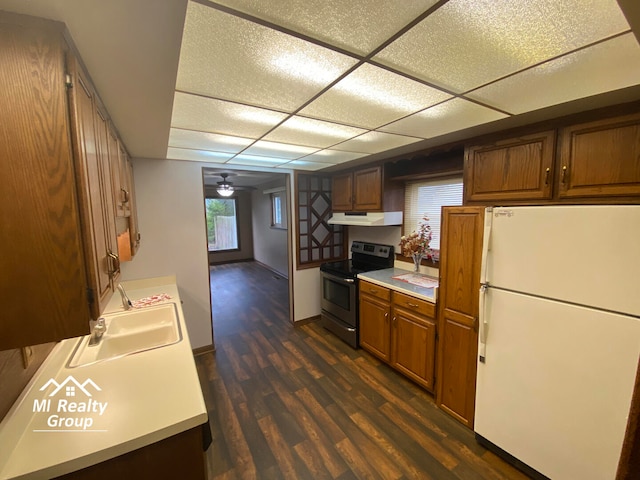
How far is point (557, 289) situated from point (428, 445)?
1.38m

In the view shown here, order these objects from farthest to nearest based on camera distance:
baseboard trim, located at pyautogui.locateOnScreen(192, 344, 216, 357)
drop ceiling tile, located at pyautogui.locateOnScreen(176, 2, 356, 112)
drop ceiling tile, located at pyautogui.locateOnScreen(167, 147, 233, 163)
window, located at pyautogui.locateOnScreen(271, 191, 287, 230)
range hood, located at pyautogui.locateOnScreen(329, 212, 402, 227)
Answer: window, located at pyautogui.locateOnScreen(271, 191, 287, 230), baseboard trim, located at pyautogui.locateOnScreen(192, 344, 216, 357), range hood, located at pyautogui.locateOnScreen(329, 212, 402, 227), drop ceiling tile, located at pyautogui.locateOnScreen(167, 147, 233, 163), drop ceiling tile, located at pyautogui.locateOnScreen(176, 2, 356, 112)

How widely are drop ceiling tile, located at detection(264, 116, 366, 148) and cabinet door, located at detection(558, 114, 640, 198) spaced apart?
1.25 m

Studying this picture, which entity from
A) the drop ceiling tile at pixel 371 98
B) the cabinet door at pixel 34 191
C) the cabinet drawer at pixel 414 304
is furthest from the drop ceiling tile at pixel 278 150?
the cabinet drawer at pixel 414 304

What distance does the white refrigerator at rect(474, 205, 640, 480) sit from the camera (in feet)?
4.21

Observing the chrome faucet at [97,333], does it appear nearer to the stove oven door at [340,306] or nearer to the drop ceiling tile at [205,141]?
the drop ceiling tile at [205,141]

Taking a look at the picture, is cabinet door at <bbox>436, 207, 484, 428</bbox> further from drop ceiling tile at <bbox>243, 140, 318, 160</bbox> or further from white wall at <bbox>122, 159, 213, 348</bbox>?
white wall at <bbox>122, 159, 213, 348</bbox>

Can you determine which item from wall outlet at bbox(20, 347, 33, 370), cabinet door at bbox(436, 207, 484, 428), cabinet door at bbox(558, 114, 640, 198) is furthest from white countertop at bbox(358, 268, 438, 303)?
wall outlet at bbox(20, 347, 33, 370)

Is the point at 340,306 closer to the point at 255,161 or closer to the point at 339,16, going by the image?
the point at 255,161

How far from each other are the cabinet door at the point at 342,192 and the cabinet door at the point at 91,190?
270 centimetres

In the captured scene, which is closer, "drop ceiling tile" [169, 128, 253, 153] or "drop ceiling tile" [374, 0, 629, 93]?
"drop ceiling tile" [374, 0, 629, 93]

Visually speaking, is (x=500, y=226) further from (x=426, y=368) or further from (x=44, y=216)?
(x=44, y=216)

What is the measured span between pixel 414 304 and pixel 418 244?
0.64 meters

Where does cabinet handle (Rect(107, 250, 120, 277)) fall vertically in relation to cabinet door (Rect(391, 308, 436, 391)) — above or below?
above

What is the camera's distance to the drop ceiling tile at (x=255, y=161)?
282cm
